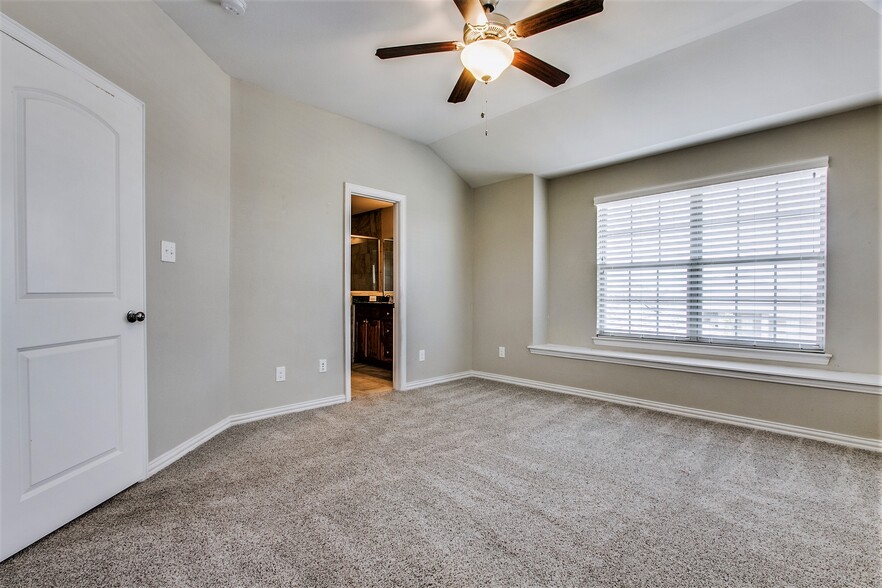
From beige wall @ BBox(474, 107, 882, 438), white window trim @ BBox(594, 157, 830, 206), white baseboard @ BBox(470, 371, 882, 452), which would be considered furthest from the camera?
white window trim @ BBox(594, 157, 830, 206)

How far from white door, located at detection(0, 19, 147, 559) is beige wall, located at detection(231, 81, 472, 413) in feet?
3.24

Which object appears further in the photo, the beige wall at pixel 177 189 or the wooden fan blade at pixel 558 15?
the beige wall at pixel 177 189

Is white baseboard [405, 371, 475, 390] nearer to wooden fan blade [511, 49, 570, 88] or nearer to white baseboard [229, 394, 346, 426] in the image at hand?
white baseboard [229, 394, 346, 426]

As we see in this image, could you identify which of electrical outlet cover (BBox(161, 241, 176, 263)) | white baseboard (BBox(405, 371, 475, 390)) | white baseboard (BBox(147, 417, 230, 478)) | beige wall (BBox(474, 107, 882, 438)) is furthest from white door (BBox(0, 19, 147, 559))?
beige wall (BBox(474, 107, 882, 438))

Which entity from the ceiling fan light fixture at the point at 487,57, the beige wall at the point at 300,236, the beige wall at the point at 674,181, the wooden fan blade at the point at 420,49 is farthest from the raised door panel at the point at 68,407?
the beige wall at the point at 674,181

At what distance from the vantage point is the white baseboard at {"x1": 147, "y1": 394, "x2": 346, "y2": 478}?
87.1 inches

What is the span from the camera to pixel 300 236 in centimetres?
332

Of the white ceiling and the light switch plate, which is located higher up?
the white ceiling

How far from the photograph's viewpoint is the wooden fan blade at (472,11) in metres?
1.76

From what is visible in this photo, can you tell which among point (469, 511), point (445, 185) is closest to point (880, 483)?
point (469, 511)

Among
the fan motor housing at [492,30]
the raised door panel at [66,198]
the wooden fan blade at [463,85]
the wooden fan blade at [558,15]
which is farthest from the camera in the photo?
the wooden fan blade at [463,85]

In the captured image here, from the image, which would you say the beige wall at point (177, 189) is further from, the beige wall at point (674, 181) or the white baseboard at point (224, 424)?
the beige wall at point (674, 181)

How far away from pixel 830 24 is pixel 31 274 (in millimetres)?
4047

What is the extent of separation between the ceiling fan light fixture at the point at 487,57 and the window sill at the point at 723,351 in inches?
113
